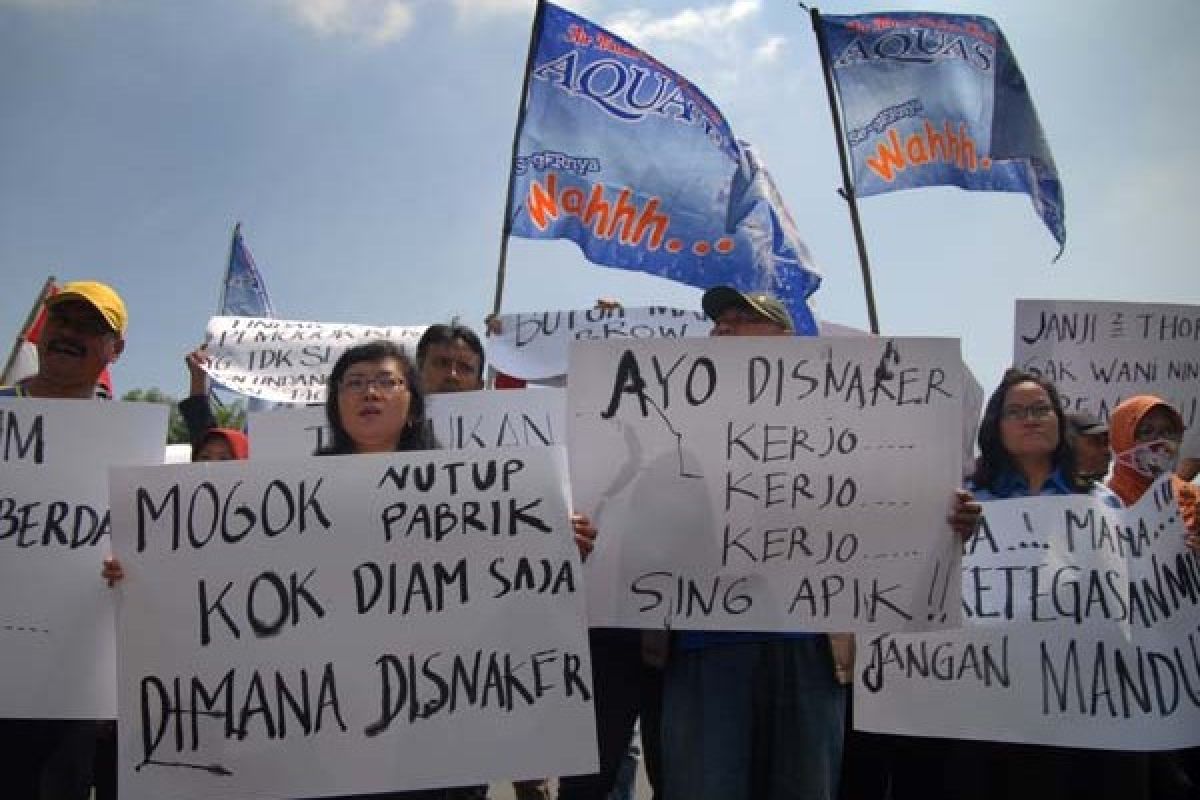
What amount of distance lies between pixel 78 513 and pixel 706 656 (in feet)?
6.23

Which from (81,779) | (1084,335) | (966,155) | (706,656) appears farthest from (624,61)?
(81,779)

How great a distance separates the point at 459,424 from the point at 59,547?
1.77 meters

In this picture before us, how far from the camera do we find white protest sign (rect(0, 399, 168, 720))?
90.3 inches

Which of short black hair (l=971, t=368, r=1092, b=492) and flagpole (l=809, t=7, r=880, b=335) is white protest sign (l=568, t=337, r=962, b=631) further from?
flagpole (l=809, t=7, r=880, b=335)

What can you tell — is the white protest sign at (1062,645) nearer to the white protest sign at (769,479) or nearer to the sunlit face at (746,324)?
the white protest sign at (769,479)

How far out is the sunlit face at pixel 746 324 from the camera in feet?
9.51

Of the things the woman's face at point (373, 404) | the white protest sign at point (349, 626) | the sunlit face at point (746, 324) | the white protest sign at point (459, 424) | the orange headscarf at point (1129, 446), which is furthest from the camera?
the white protest sign at point (459, 424)

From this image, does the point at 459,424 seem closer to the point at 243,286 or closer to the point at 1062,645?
the point at 1062,645

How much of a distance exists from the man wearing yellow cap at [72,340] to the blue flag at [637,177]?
3.26 metres

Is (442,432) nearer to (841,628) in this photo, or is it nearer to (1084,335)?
(841,628)

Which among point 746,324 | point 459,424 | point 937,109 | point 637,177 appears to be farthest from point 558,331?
point 937,109

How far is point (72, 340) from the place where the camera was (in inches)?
107

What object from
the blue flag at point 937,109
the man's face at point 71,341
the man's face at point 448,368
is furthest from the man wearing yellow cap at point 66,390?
the blue flag at point 937,109

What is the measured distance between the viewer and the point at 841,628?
95.0 inches
